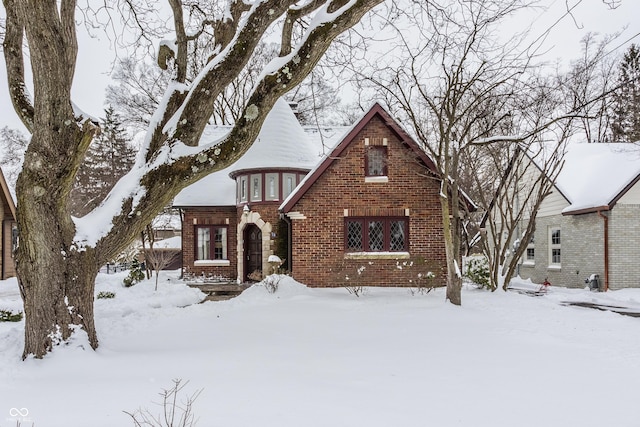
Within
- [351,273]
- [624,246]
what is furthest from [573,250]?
[351,273]

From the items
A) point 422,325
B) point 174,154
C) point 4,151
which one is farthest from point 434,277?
point 4,151

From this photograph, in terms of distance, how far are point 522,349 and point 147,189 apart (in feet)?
19.1

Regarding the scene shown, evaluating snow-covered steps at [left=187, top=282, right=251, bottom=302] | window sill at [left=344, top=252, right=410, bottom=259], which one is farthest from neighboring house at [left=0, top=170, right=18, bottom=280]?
window sill at [left=344, top=252, right=410, bottom=259]

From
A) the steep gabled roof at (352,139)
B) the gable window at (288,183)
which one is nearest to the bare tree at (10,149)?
the gable window at (288,183)

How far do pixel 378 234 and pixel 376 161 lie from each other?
2333 millimetres

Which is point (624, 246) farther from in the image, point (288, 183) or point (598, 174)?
point (288, 183)

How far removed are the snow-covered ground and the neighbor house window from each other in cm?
872

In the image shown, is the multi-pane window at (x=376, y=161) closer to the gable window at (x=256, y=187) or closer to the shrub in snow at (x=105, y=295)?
the gable window at (x=256, y=187)

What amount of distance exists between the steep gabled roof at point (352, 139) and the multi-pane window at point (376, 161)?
698mm

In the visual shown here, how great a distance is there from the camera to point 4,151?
114 ft

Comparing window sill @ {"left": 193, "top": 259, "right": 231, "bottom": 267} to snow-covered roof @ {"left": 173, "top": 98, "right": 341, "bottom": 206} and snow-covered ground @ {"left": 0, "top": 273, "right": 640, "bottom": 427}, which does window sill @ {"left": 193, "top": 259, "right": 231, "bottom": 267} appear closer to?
snow-covered roof @ {"left": 173, "top": 98, "right": 341, "bottom": 206}

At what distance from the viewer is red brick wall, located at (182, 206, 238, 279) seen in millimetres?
19359

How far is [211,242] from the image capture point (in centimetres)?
1958

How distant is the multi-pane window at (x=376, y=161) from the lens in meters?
14.1
